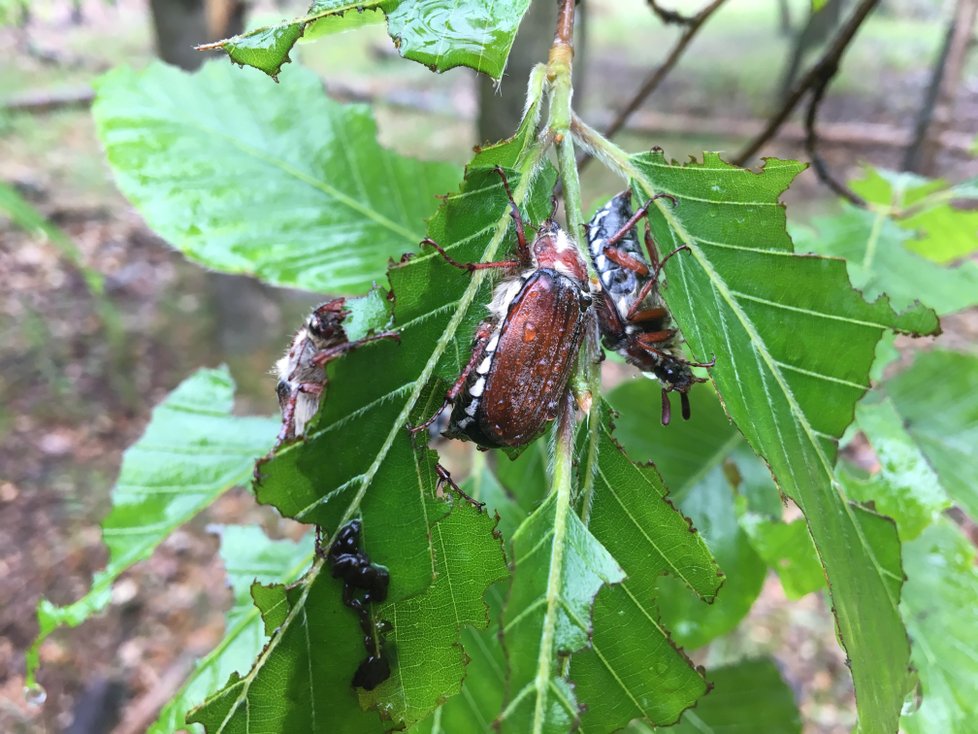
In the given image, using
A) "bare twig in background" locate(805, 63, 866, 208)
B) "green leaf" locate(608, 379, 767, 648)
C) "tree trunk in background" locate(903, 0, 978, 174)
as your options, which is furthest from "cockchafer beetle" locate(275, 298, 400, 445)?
"tree trunk in background" locate(903, 0, 978, 174)

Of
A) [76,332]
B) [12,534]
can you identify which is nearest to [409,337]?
[12,534]

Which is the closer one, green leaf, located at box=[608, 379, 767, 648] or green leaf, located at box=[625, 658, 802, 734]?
green leaf, located at box=[608, 379, 767, 648]

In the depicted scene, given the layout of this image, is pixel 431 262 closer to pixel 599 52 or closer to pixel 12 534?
pixel 12 534

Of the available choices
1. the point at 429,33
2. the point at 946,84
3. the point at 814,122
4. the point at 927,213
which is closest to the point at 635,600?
the point at 429,33

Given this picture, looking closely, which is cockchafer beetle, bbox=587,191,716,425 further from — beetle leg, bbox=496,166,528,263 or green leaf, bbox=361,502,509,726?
green leaf, bbox=361,502,509,726

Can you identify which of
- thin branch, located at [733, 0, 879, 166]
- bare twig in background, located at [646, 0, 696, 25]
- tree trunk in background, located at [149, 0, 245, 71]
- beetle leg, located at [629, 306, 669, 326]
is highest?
tree trunk in background, located at [149, 0, 245, 71]

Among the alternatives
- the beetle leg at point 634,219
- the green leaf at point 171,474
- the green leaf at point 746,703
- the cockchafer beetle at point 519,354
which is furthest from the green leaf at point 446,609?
the green leaf at point 746,703
